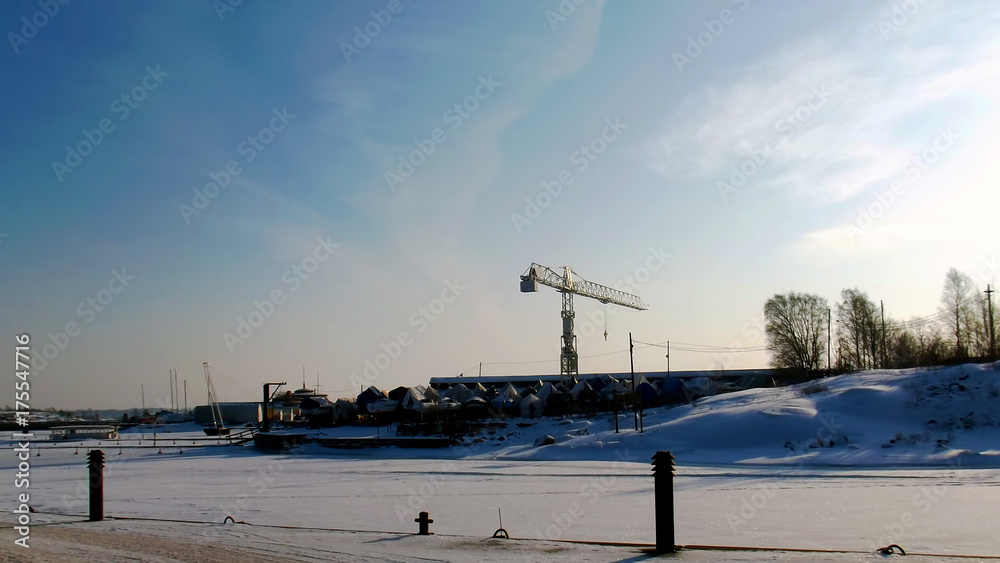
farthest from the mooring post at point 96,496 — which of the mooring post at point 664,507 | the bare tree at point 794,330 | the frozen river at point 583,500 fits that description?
the bare tree at point 794,330

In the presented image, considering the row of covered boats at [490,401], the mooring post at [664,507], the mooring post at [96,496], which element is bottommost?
the row of covered boats at [490,401]

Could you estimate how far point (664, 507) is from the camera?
868cm

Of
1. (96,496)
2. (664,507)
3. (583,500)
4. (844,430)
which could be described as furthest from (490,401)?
(664,507)

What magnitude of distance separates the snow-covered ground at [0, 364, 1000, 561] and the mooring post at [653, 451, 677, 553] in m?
0.36

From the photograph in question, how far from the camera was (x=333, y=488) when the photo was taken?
23844 millimetres

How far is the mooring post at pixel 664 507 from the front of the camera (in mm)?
8609

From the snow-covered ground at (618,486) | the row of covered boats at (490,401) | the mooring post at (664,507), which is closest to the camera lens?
the mooring post at (664,507)

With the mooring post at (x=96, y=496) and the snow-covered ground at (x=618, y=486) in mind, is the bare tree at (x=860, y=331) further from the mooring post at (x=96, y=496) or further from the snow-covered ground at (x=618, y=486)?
the mooring post at (x=96, y=496)

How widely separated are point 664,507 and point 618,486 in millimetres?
14313

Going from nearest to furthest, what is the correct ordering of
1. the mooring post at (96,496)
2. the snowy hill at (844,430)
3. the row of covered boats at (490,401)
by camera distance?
the mooring post at (96,496) < the snowy hill at (844,430) < the row of covered boats at (490,401)

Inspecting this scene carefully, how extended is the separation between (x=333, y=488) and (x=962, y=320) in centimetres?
7499

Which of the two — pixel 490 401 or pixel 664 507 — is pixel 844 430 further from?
pixel 490 401

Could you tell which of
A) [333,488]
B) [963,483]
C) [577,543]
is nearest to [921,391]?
[963,483]

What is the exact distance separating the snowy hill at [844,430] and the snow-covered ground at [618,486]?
0.13 m
